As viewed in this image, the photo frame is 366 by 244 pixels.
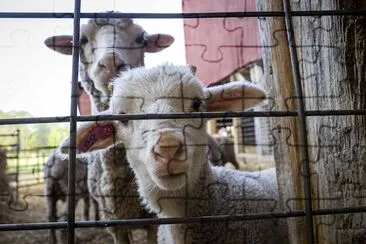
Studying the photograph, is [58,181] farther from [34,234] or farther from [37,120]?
[37,120]

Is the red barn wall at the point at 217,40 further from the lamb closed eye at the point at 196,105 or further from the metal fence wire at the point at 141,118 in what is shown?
the metal fence wire at the point at 141,118

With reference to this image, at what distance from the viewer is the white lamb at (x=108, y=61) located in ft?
11.7

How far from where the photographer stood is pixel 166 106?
7.45 feet

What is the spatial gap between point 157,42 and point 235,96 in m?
1.88

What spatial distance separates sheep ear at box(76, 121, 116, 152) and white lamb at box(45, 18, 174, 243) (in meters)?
0.75

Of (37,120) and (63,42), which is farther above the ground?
(63,42)

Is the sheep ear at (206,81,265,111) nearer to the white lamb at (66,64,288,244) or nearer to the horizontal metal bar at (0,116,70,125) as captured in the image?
the white lamb at (66,64,288,244)

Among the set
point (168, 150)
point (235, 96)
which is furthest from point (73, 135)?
point (235, 96)

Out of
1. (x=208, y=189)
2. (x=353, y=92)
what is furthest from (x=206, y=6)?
(x=353, y=92)

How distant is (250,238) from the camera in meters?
2.49

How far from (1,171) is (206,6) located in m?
7.17

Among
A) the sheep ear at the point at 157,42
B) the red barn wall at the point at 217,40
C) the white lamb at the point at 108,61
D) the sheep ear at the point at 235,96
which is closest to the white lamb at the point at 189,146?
the sheep ear at the point at 235,96

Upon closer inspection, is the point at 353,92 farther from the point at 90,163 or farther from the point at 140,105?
the point at 90,163

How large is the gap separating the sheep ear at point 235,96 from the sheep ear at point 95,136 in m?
0.73
